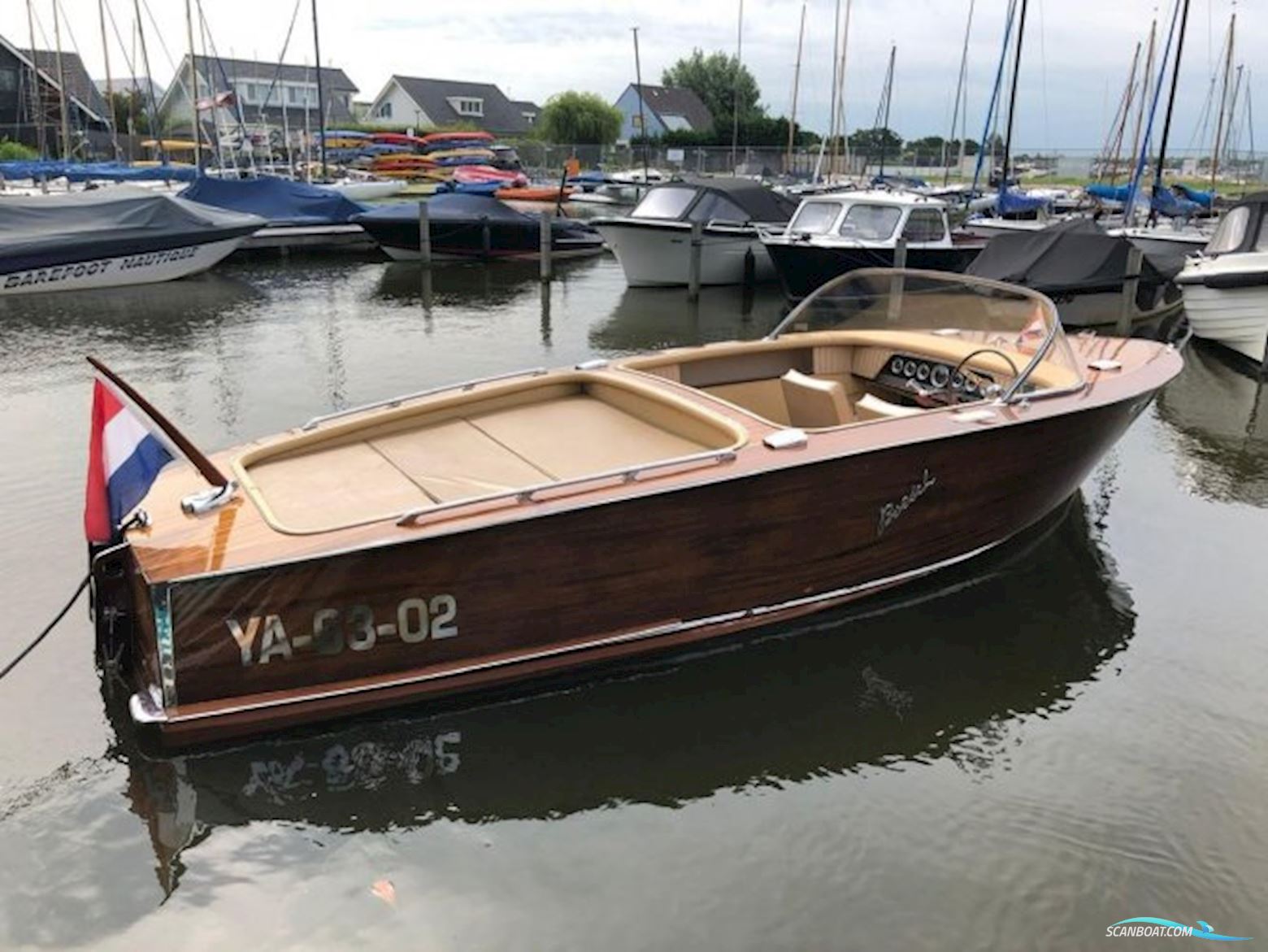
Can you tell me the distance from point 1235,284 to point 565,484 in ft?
32.1

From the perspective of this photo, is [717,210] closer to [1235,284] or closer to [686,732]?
[1235,284]

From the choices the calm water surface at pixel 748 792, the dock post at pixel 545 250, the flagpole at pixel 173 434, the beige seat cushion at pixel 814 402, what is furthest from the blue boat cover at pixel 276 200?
the flagpole at pixel 173 434

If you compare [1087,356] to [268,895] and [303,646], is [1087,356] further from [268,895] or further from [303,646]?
[268,895]

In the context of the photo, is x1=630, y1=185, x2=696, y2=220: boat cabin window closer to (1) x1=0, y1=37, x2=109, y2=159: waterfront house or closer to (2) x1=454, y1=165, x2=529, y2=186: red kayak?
(2) x1=454, y1=165, x2=529, y2=186: red kayak

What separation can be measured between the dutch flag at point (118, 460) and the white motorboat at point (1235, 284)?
10801mm

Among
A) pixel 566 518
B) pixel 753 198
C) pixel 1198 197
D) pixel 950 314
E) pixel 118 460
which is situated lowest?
pixel 566 518

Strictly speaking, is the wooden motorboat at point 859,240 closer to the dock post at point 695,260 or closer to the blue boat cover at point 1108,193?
the dock post at point 695,260

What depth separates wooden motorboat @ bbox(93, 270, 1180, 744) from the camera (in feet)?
11.8

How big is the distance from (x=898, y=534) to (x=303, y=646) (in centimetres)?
267

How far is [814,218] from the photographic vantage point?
15.1 m

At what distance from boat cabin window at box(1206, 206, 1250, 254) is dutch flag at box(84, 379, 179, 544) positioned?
11755 millimetres

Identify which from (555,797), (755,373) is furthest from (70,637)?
(755,373)

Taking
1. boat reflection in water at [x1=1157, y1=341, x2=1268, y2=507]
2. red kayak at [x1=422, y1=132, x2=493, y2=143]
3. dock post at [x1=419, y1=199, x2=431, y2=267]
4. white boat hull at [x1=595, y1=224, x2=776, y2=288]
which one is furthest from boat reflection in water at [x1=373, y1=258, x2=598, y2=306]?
red kayak at [x1=422, y1=132, x2=493, y2=143]

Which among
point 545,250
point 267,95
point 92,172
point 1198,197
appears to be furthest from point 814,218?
point 267,95
